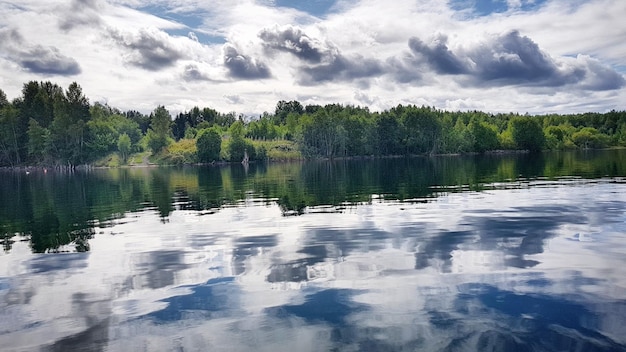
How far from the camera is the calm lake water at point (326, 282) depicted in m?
14.0

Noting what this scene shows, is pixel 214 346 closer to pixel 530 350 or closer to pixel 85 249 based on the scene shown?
pixel 530 350

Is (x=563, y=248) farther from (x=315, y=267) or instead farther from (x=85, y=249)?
(x=85, y=249)

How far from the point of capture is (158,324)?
1543 cm

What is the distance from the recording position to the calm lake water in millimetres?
13992

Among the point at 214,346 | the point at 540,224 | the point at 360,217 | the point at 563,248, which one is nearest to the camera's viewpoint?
the point at 214,346

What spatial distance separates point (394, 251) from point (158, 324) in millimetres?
12879

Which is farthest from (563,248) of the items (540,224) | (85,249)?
(85,249)

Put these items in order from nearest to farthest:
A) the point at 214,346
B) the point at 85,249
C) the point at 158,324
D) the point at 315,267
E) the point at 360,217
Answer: the point at 214,346 < the point at 158,324 < the point at 315,267 < the point at 85,249 < the point at 360,217

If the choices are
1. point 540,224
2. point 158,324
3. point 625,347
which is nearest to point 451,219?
point 540,224

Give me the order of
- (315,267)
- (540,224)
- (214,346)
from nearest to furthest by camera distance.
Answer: (214,346), (315,267), (540,224)

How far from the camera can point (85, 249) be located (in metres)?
28.4

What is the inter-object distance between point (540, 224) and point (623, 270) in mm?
11500

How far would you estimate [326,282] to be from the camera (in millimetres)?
19312

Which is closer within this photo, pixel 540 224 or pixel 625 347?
pixel 625 347
